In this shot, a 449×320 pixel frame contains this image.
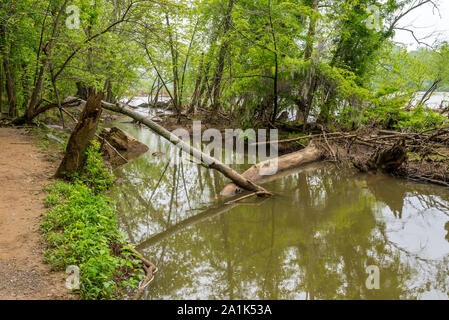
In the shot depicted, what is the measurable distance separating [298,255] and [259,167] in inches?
170

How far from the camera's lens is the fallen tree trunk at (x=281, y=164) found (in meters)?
7.79

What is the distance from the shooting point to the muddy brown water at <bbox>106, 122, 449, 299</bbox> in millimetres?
3910

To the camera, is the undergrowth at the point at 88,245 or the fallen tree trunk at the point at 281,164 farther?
the fallen tree trunk at the point at 281,164

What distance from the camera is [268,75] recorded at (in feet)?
41.4

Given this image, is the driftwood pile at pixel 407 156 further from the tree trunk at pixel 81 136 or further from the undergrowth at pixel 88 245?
the undergrowth at pixel 88 245

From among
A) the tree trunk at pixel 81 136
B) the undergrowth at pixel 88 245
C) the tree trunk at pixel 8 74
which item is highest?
the tree trunk at pixel 8 74

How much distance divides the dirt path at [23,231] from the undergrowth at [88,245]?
0.16 m

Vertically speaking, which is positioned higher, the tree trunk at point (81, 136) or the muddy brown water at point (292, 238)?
the tree trunk at point (81, 136)

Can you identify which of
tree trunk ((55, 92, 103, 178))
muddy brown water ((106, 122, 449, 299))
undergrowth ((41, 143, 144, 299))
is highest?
tree trunk ((55, 92, 103, 178))

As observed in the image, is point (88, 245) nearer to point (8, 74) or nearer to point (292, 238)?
point (292, 238)

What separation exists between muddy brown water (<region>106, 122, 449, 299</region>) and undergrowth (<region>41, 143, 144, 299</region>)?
0.40 meters

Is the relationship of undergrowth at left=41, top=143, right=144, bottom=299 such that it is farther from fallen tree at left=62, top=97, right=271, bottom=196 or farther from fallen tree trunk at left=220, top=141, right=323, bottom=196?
fallen tree trunk at left=220, top=141, right=323, bottom=196

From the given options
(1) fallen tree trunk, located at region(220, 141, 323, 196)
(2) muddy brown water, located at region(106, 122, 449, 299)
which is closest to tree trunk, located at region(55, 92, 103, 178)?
(2) muddy brown water, located at region(106, 122, 449, 299)

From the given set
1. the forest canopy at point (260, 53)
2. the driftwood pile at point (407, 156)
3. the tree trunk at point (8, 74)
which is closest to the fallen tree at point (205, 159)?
the forest canopy at point (260, 53)
